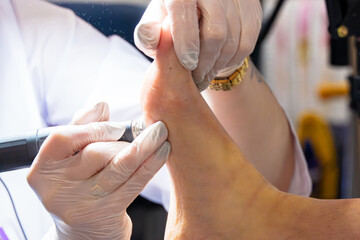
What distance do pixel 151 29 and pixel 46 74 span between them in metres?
0.30

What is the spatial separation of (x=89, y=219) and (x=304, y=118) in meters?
2.12

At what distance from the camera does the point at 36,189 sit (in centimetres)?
71

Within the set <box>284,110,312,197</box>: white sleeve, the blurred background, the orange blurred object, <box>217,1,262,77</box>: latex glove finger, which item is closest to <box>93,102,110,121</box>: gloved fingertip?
<box>217,1,262,77</box>: latex glove finger

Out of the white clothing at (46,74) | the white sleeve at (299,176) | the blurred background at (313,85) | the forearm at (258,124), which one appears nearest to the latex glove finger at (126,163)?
the white clothing at (46,74)

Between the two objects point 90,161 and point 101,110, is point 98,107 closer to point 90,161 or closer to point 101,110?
point 101,110

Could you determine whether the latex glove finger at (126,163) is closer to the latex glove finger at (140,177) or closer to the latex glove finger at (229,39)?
the latex glove finger at (140,177)

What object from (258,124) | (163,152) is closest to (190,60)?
(163,152)

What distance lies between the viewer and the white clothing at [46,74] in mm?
816

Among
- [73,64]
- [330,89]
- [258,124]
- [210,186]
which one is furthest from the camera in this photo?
[330,89]

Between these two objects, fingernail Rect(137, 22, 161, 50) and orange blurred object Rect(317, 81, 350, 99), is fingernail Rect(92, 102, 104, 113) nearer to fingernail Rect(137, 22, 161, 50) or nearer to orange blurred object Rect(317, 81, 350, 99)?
fingernail Rect(137, 22, 161, 50)

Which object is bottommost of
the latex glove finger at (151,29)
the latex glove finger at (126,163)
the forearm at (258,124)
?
the forearm at (258,124)

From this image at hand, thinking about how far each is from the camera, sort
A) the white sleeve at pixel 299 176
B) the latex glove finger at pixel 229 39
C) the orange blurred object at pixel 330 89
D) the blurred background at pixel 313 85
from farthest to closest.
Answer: the orange blurred object at pixel 330 89
the blurred background at pixel 313 85
the white sleeve at pixel 299 176
the latex glove finger at pixel 229 39

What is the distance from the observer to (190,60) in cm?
73

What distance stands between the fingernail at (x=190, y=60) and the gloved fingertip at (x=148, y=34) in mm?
55
